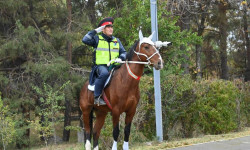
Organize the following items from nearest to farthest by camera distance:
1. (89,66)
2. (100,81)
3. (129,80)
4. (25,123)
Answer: (129,80) → (100,81) → (25,123) → (89,66)

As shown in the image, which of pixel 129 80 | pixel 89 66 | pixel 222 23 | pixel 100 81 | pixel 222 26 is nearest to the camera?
pixel 129 80

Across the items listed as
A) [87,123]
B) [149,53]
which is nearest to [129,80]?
[149,53]

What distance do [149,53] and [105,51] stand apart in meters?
1.07

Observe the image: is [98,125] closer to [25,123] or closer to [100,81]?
[100,81]

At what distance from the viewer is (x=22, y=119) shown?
48.5ft

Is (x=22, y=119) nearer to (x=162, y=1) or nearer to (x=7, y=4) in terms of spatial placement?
(x=7, y=4)

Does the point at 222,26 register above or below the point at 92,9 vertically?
below

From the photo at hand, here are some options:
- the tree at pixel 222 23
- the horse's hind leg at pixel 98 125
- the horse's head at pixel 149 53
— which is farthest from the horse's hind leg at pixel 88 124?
the tree at pixel 222 23

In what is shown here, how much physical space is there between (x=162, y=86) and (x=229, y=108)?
323 cm

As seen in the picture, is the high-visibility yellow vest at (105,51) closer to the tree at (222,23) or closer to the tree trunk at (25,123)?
the tree trunk at (25,123)

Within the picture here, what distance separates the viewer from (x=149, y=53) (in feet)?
17.2

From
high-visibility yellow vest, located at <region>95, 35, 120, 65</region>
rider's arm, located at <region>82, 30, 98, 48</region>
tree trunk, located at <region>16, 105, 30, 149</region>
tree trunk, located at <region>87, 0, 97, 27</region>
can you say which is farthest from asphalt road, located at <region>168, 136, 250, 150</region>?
tree trunk, located at <region>87, 0, 97, 27</region>

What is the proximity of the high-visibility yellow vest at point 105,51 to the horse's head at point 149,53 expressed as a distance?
0.66 m

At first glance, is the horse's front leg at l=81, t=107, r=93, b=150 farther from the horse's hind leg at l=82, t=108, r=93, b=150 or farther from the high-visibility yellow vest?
the high-visibility yellow vest
